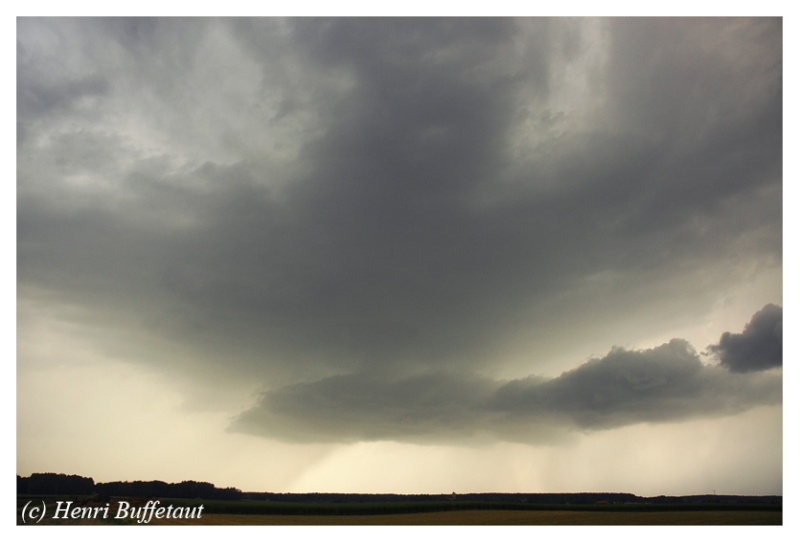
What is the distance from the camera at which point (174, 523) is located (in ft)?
142

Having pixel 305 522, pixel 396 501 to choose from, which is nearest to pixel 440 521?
pixel 396 501

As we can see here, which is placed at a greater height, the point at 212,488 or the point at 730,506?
the point at 212,488

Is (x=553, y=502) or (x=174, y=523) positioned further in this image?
(x=553, y=502)

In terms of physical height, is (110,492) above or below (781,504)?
above

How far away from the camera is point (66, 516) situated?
141ft

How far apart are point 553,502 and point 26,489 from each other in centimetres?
4296

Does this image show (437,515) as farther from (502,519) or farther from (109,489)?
(109,489)

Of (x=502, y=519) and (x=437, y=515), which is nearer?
(x=502, y=519)

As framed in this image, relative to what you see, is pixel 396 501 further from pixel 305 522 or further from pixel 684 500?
pixel 684 500

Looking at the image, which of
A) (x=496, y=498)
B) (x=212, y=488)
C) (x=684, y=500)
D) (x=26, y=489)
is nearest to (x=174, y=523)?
(x=212, y=488)

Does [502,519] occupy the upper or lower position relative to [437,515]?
lower

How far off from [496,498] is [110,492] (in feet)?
104

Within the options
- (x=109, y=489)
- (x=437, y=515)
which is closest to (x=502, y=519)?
(x=437, y=515)

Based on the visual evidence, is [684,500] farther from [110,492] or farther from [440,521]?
[110,492]
